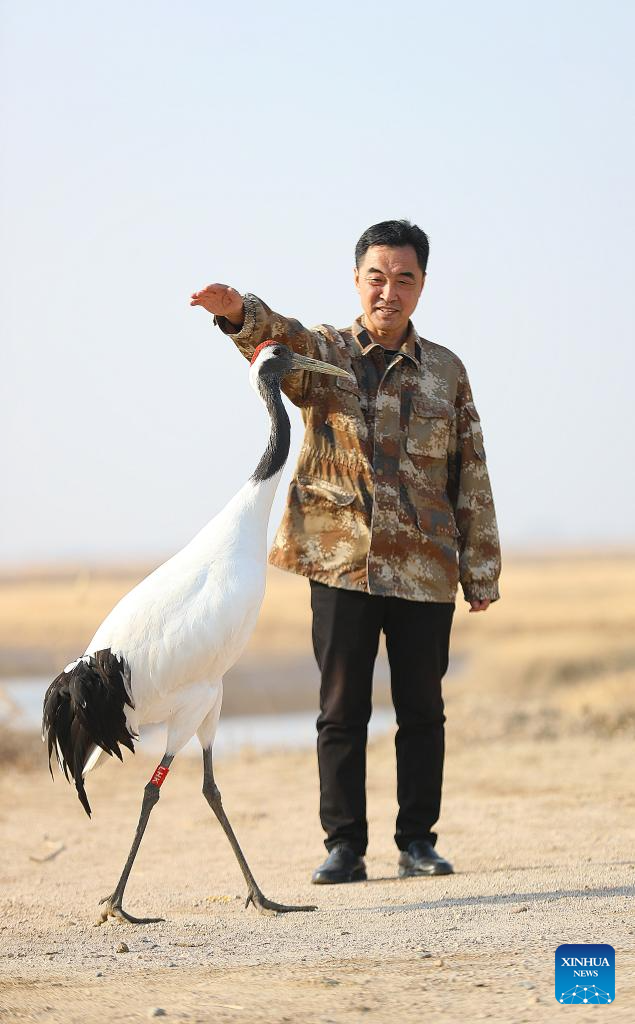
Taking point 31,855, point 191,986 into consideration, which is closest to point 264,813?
point 31,855

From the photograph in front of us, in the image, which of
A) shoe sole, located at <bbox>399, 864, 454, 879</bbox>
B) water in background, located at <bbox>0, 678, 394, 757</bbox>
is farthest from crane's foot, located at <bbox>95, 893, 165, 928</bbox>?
water in background, located at <bbox>0, 678, 394, 757</bbox>

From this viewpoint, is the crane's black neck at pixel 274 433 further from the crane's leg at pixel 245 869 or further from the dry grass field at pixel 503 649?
the dry grass field at pixel 503 649

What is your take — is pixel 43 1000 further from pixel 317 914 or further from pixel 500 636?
pixel 500 636

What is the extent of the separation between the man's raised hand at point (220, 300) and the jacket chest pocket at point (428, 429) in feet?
2.62

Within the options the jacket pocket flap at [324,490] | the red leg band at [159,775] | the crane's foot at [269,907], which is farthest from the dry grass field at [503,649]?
the crane's foot at [269,907]

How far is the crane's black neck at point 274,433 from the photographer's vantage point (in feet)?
15.6

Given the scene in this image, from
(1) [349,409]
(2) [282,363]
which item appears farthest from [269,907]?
(2) [282,363]

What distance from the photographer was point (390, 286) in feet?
16.4

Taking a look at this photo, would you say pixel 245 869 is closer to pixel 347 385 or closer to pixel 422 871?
pixel 422 871

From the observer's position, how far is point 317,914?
4395 mm

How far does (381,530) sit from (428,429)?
46 centimetres

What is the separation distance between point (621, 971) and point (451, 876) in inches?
65.3

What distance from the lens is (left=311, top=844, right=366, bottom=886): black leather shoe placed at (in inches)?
197

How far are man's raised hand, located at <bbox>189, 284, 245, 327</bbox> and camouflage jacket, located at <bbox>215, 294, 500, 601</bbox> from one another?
0.08m
